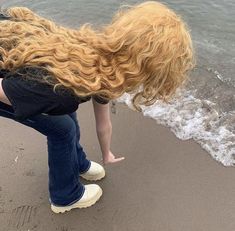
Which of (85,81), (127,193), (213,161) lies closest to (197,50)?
(213,161)

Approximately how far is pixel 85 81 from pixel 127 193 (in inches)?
41.8

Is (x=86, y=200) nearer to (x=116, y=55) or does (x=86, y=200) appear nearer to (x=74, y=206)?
(x=74, y=206)

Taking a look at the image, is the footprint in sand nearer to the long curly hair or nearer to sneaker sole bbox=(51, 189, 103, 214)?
sneaker sole bbox=(51, 189, 103, 214)

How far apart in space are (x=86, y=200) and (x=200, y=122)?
1.10 m

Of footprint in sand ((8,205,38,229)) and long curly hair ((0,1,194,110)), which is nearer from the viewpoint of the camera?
long curly hair ((0,1,194,110))

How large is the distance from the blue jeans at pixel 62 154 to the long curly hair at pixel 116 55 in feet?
1.06

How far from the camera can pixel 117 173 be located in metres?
3.06

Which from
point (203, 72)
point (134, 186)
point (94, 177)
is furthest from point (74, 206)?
point (203, 72)

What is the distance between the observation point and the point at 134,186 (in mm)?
2957

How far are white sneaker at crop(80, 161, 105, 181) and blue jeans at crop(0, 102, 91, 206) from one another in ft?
0.09

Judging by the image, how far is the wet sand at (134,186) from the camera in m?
2.73

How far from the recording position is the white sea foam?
3.22 m

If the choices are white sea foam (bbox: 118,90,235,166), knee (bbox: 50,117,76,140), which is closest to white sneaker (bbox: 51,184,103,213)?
knee (bbox: 50,117,76,140)

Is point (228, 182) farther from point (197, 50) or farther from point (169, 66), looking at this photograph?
point (197, 50)
